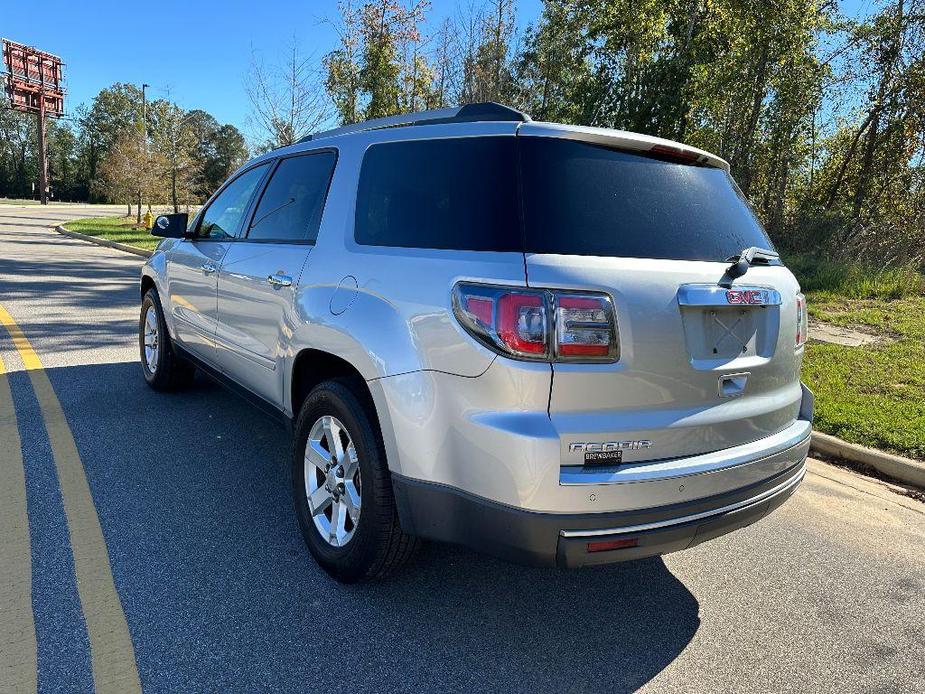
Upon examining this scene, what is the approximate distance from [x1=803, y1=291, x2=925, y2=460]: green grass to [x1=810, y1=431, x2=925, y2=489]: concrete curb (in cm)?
12

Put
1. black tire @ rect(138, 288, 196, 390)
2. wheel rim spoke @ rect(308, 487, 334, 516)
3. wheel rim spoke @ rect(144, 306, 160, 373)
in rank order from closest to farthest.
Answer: wheel rim spoke @ rect(308, 487, 334, 516) < black tire @ rect(138, 288, 196, 390) < wheel rim spoke @ rect(144, 306, 160, 373)

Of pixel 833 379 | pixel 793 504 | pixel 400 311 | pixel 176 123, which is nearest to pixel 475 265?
pixel 400 311

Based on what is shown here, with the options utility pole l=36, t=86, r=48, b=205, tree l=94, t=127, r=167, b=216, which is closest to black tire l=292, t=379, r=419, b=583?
tree l=94, t=127, r=167, b=216

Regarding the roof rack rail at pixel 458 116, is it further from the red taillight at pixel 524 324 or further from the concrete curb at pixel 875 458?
the concrete curb at pixel 875 458

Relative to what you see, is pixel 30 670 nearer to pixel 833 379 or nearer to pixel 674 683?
pixel 674 683

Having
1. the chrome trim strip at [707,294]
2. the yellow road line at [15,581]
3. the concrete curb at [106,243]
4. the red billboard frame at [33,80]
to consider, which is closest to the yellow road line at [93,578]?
the yellow road line at [15,581]

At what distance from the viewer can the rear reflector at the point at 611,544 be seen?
2.23m

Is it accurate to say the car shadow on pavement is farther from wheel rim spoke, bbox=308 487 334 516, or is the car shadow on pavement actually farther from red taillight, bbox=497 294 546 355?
red taillight, bbox=497 294 546 355

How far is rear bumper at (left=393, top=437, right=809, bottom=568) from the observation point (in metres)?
2.21

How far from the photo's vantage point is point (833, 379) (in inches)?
248

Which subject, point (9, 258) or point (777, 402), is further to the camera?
point (9, 258)

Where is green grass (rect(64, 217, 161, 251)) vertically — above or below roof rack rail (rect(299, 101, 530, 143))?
below

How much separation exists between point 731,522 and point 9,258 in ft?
55.2

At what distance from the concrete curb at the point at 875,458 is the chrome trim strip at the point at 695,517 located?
7.34 ft
